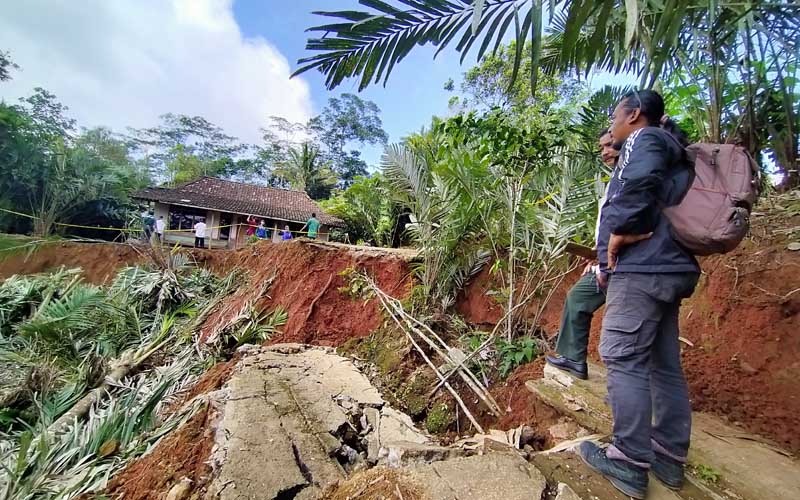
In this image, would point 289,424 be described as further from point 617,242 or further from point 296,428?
point 617,242

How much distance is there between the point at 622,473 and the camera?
121cm

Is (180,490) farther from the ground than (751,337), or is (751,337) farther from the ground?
(751,337)

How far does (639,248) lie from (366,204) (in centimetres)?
717

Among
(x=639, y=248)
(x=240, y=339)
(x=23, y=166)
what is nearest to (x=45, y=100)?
(x=23, y=166)

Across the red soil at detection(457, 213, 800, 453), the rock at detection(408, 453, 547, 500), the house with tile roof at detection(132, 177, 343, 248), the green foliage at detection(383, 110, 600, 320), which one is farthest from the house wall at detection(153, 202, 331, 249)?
the rock at detection(408, 453, 547, 500)

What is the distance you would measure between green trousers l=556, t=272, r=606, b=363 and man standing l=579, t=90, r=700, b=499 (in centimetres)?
54

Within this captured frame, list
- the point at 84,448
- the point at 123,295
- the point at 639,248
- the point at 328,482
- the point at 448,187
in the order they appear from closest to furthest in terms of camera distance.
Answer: the point at 639,248
the point at 328,482
the point at 84,448
the point at 448,187
the point at 123,295

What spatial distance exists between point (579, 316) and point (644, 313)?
28.6 inches

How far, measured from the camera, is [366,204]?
820 cm

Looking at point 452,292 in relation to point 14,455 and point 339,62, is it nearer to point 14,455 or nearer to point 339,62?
point 339,62

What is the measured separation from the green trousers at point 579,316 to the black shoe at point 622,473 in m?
0.78

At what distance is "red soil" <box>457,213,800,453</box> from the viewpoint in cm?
177

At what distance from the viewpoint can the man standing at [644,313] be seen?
122cm

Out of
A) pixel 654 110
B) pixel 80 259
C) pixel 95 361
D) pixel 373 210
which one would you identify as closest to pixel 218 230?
pixel 80 259
